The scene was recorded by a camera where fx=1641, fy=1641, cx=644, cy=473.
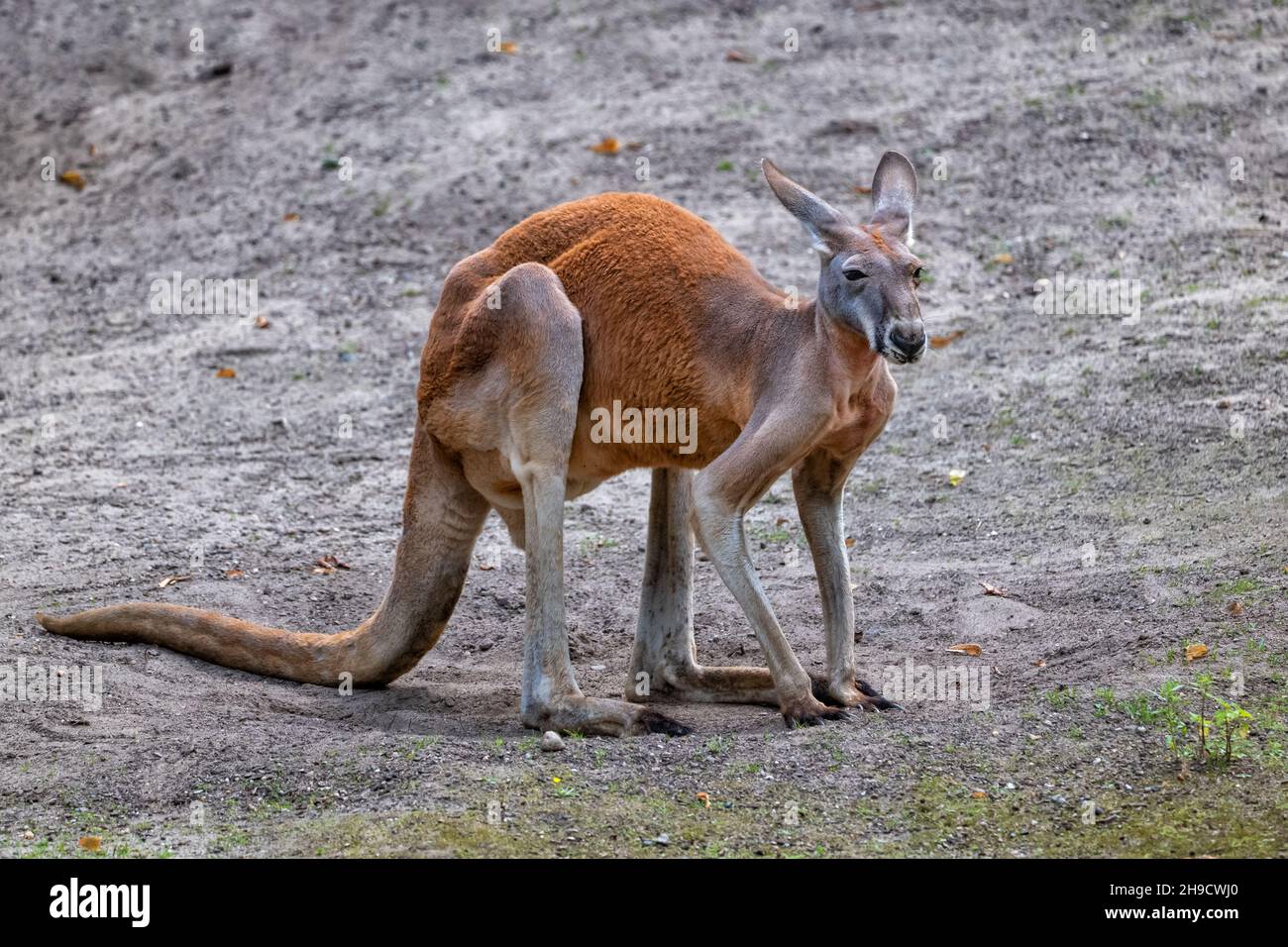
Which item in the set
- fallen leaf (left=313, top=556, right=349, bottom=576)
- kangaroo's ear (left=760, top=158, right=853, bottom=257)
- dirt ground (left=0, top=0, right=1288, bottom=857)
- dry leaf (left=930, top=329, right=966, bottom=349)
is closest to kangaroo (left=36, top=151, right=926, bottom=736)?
kangaroo's ear (left=760, top=158, right=853, bottom=257)

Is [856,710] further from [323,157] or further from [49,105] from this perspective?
[49,105]

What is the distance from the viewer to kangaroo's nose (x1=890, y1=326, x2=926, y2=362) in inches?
207

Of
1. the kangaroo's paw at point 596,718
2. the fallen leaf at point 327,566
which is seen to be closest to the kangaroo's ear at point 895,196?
the kangaroo's paw at point 596,718

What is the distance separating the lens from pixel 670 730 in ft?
19.5

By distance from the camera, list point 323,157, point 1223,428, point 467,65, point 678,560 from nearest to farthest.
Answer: point 678,560 < point 1223,428 < point 323,157 < point 467,65

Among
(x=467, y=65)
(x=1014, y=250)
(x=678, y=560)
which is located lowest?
(x=678, y=560)

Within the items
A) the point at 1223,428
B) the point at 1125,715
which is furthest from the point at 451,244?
the point at 1125,715

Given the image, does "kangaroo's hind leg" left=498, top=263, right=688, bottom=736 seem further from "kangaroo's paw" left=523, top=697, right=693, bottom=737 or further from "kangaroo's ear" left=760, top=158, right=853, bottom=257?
"kangaroo's ear" left=760, top=158, right=853, bottom=257

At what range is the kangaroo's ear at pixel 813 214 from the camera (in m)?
5.66

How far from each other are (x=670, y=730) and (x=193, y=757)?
1672 mm

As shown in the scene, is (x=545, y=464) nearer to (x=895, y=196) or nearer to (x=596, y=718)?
(x=596, y=718)

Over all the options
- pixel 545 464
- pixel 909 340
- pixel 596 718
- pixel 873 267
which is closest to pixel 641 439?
pixel 545 464

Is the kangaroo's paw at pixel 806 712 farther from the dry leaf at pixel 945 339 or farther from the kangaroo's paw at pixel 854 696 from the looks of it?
the dry leaf at pixel 945 339

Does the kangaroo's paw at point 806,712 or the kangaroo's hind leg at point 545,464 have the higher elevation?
the kangaroo's hind leg at point 545,464
